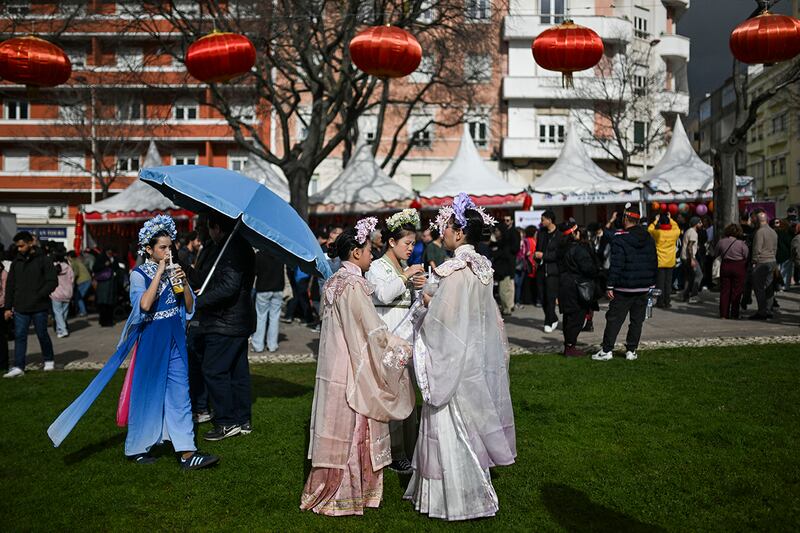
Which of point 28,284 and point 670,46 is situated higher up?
point 670,46

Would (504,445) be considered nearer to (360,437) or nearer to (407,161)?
(360,437)

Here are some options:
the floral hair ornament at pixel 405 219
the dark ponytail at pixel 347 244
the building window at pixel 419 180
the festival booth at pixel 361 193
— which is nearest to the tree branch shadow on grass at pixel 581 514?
the dark ponytail at pixel 347 244

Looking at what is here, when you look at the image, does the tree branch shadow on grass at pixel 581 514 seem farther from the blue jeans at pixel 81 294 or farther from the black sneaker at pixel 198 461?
the blue jeans at pixel 81 294

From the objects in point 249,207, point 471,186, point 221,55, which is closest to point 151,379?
point 249,207

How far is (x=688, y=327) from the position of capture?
11867 mm

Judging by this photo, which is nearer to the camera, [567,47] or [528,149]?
[567,47]

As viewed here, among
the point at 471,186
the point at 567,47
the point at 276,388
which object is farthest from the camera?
the point at 471,186

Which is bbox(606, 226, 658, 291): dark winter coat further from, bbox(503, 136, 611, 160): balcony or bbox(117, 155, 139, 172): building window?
bbox(117, 155, 139, 172): building window

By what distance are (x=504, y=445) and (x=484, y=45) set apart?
65.1ft

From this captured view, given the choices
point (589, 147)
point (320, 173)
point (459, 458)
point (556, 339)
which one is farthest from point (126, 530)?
point (589, 147)

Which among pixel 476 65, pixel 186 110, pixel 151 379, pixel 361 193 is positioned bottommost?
pixel 151 379

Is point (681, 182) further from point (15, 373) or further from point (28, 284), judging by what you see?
point (15, 373)

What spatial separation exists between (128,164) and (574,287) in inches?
1517

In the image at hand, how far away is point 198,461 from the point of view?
539cm
